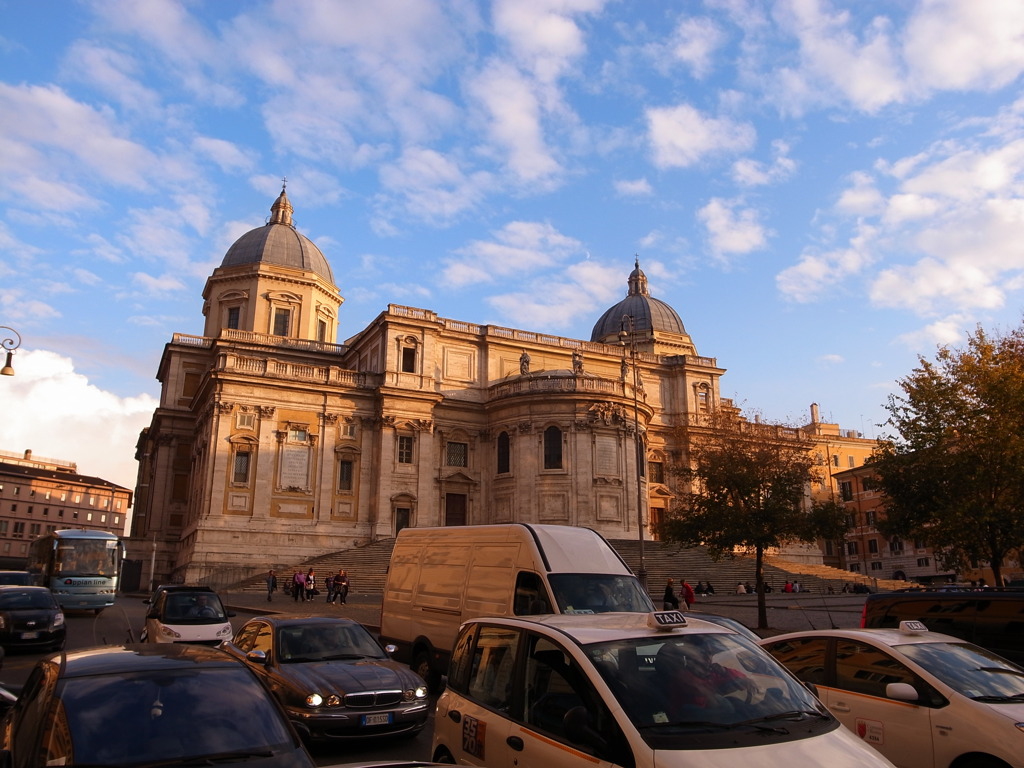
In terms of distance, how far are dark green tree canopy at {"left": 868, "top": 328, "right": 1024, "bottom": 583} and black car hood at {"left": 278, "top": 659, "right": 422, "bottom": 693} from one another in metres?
17.6

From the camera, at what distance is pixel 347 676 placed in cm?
935

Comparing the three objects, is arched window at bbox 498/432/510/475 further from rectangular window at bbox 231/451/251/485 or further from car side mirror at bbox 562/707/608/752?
car side mirror at bbox 562/707/608/752

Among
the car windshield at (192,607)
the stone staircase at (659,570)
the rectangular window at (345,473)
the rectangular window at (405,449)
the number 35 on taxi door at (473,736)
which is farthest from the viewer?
the rectangular window at (405,449)

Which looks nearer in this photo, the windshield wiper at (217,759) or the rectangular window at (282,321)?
the windshield wiper at (217,759)

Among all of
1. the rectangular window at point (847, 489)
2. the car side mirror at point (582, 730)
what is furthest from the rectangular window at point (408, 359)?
the car side mirror at point (582, 730)

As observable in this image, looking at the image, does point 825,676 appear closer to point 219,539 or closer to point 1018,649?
point 1018,649

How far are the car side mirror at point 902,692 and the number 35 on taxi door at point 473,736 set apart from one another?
3680 mm

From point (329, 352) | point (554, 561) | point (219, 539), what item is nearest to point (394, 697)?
point (554, 561)

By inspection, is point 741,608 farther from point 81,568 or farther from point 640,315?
point 640,315

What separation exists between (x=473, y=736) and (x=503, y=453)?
147 ft

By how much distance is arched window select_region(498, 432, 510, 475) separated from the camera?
5028 centimetres

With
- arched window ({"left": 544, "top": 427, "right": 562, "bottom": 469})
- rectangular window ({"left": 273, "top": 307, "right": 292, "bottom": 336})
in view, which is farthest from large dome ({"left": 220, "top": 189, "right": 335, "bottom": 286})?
arched window ({"left": 544, "top": 427, "right": 562, "bottom": 469})

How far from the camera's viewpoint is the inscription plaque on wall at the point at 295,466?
45.2 m

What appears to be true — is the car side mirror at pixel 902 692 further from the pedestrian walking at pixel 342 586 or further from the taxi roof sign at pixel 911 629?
the pedestrian walking at pixel 342 586
